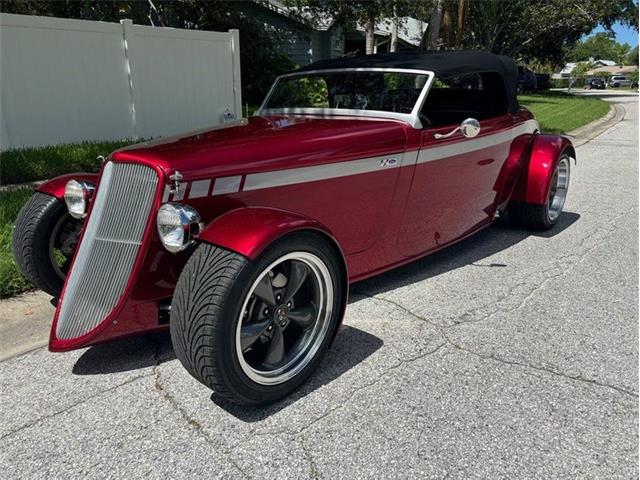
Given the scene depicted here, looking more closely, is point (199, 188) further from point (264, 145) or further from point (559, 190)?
point (559, 190)

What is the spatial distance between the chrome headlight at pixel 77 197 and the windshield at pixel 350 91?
1694mm

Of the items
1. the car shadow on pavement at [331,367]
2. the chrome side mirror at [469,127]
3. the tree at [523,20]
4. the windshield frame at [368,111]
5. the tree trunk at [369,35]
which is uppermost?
the tree at [523,20]

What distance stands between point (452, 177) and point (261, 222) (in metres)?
1.99

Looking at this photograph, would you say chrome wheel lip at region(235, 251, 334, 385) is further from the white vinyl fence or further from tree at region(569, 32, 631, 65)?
tree at region(569, 32, 631, 65)

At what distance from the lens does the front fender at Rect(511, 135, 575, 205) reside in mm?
4820

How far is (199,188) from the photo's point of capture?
2480 mm

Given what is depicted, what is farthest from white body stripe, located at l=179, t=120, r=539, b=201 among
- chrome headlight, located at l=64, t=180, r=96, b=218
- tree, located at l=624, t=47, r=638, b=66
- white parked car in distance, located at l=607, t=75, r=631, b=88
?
tree, located at l=624, t=47, r=638, b=66

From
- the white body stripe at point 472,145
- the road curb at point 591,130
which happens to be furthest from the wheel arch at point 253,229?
the road curb at point 591,130

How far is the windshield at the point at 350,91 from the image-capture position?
365 centimetres

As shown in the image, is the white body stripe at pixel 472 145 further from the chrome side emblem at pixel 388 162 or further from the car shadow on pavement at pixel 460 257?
the car shadow on pavement at pixel 460 257

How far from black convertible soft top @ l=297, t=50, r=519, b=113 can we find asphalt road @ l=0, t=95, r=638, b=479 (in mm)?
1575

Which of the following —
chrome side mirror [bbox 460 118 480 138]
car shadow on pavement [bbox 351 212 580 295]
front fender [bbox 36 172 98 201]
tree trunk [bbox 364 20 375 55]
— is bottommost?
car shadow on pavement [bbox 351 212 580 295]

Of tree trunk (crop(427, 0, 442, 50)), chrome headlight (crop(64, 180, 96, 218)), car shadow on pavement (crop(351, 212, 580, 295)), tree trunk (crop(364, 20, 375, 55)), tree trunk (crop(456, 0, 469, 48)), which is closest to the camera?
chrome headlight (crop(64, 180, 96, 218))

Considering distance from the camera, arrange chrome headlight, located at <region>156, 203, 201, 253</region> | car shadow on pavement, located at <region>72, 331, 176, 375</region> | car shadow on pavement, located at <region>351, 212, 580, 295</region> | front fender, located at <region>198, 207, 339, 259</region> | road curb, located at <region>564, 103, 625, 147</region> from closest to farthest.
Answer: front fender, located at <region>198, 207, 339, 259</region>, chrome headlight, located at <region>156, 203, 201, 253</region>, car shadow on pavement, located at <region>72, 331, 176, 375</region>, car shadow on pavement, located at <region>351, 212, 580, 295</region>, road curb, located at <region>564, 103, 625, 147</region>
